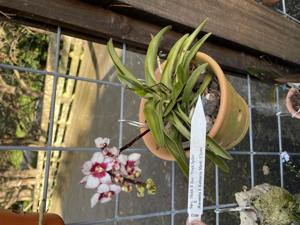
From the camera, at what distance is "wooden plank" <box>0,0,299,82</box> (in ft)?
2.35

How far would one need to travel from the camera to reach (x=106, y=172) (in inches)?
30.6

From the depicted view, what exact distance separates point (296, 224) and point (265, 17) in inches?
22.2

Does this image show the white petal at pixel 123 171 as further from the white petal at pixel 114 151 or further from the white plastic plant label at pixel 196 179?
the white plastic plant label at pixel 196 179

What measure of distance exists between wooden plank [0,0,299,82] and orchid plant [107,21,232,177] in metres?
0.07

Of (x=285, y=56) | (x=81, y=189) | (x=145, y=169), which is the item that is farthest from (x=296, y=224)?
(x=81, y=189)

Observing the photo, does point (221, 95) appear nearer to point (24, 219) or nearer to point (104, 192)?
point (104, 192)

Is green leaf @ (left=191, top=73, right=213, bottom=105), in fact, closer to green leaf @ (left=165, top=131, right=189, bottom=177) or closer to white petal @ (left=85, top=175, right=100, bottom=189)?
green leaf @ (left=165, top=131, right=189, bottom=177)

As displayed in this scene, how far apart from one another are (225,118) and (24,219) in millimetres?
431

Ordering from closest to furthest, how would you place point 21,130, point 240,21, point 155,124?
point 155,124 → point 240,21 → point 21,130

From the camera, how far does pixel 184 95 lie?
755 millimetres

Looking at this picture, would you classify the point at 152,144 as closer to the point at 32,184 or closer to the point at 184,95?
the point at 184,95

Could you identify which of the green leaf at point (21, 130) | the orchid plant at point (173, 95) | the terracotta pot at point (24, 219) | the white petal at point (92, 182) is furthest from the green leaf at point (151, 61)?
the green leaf at point (21, 130)

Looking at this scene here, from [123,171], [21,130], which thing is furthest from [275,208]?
[21,130]

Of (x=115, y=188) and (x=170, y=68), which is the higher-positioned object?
(x=170, y=68)
